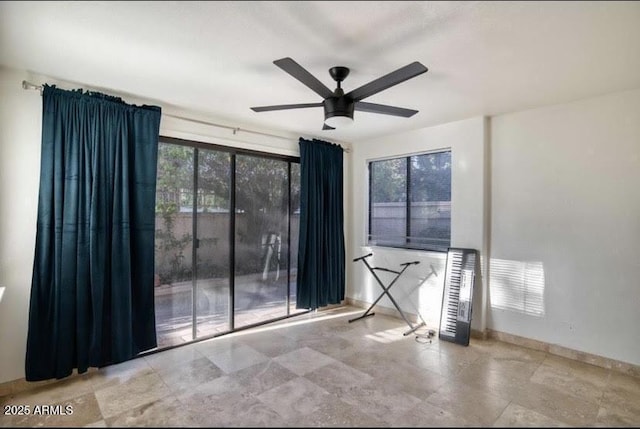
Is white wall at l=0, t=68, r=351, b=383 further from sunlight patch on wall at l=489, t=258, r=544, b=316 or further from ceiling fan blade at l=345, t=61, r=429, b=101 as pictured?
sunlight patch on wall at l=489, t=258, r=544, b=316

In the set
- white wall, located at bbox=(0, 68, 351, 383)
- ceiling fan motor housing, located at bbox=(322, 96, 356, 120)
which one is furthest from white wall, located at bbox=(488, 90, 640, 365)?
white wall, located at bbox=(0, 68, 351, 383)

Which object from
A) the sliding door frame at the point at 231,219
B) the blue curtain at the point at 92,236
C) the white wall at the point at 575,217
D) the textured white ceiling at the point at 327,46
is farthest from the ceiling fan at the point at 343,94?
the white wall at the point at 575,217

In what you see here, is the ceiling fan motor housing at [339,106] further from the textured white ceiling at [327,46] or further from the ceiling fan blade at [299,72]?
the textured white ceiling at [327,46]

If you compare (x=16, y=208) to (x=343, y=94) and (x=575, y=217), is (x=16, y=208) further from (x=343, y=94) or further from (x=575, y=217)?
(x=575, y=217)

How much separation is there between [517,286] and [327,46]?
2.99 meters

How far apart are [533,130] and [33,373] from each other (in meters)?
4.87

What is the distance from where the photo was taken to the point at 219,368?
2.79 metres

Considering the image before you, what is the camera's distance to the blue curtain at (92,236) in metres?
2.49

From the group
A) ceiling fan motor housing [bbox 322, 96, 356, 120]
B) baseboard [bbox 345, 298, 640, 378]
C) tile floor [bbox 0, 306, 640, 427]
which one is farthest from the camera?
baseboard [bbox 345, 298, 640, 378]

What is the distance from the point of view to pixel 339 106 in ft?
7.49

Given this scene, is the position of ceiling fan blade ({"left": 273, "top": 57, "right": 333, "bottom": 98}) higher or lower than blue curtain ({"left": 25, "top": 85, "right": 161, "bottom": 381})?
higher

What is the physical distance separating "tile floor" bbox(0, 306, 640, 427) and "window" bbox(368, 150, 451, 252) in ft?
4.36

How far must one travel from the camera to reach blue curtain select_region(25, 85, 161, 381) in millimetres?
2492

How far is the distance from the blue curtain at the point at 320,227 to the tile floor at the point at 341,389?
3.32 ft
